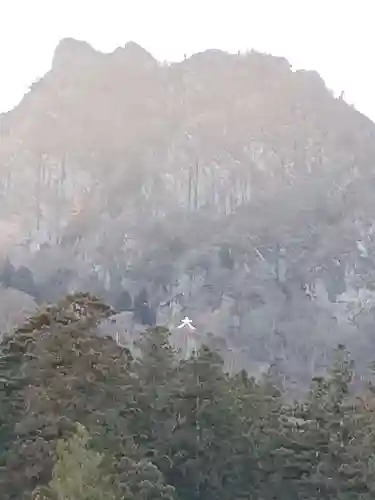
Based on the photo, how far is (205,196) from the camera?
9356 centimetres

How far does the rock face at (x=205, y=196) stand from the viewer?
76.0 metres

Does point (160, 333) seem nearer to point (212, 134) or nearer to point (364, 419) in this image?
point (364, 419)

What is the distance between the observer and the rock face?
7600 centimetres

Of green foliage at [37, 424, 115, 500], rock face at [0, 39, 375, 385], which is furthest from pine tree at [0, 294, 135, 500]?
rock face at [0, 39, 375, 385]

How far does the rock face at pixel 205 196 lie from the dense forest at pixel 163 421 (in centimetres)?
4384

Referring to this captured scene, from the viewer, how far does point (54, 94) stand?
10838 centimetres

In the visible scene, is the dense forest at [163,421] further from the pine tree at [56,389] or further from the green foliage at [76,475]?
the green foliage at [76,475]

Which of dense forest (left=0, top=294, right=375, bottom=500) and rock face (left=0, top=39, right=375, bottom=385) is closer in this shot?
dense forest (left=0, top=294, right=375, bottom=500)

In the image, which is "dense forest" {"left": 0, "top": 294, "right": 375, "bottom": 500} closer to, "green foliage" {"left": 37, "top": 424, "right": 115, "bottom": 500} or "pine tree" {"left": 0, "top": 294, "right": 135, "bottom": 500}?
"pine tree" {"left": 0, "top": 294, "right": 135, "bottom": 500}

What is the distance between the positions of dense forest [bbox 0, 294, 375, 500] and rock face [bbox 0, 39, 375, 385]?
144 ft

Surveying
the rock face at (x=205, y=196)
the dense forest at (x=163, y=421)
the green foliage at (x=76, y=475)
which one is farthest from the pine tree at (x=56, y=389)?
the rock face at (x=205, y=196)

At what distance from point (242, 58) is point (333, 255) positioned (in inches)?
1500

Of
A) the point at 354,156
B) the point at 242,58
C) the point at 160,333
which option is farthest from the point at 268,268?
the point at 160,333

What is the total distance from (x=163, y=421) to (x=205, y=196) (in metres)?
77.1
